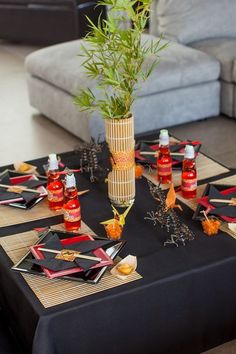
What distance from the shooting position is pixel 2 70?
5.57 meters

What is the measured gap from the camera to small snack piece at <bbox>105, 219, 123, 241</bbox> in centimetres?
192

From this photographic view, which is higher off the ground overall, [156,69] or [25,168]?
[156,69]

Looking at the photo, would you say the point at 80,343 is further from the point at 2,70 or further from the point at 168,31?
the point at 2,70

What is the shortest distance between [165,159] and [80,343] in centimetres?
81

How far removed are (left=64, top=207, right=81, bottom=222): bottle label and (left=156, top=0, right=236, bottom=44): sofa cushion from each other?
258 cm

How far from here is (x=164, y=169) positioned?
7.47 ft

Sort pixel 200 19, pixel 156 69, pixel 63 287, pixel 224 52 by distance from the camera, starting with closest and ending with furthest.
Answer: pixel 63 287
pixel 156 69
pixel 224 52
pixel 200 19

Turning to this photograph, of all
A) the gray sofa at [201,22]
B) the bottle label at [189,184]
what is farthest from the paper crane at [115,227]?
the gray sofa at [201,22]

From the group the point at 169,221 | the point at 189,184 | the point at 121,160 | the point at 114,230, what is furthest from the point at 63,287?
the point at 189,184

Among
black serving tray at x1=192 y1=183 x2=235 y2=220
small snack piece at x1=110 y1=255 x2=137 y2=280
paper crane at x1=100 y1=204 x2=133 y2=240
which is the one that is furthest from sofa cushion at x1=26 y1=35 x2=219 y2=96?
small snack piece at x1=110 y1=255 x2=137 y2=280

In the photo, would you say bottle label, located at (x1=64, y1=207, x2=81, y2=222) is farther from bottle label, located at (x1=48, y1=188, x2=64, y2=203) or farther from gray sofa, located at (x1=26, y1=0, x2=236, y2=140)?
gray sofa, located at (x1=26, y1=0, x2=236, y2=140)

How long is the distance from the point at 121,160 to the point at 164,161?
9.3 inches

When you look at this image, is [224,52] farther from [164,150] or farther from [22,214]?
[22,214]

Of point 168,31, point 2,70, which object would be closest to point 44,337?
point 168,31
